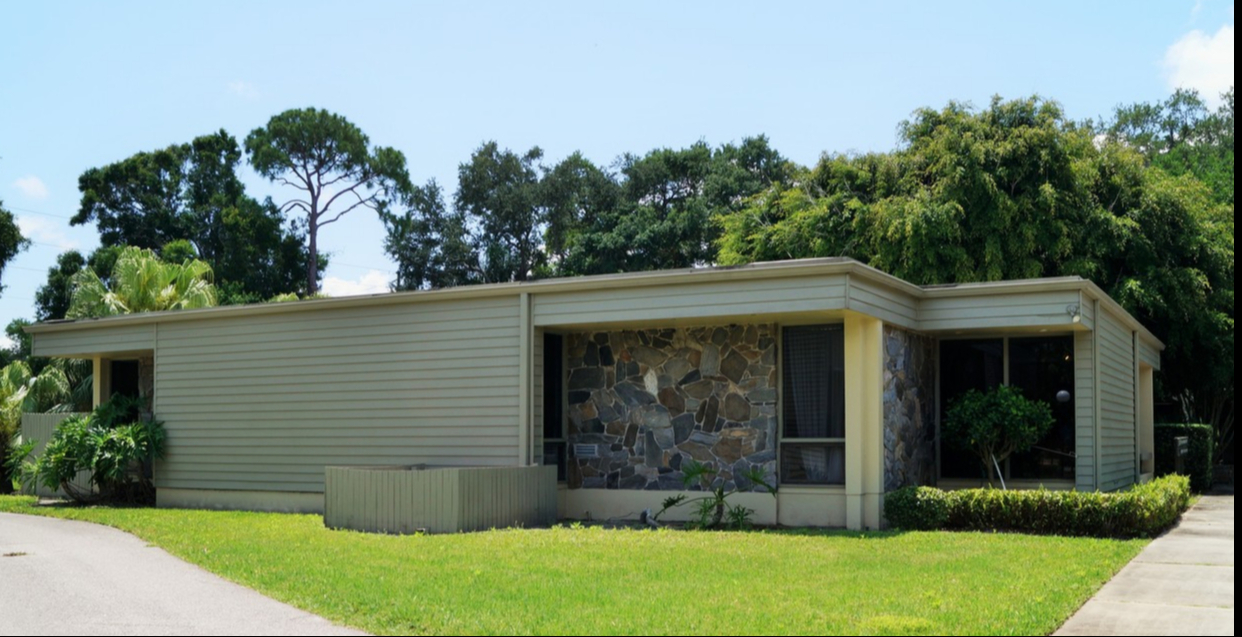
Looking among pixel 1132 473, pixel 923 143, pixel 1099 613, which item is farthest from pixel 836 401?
pixel 923 143

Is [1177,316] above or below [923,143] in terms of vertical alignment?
below

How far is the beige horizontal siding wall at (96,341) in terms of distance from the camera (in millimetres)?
18578

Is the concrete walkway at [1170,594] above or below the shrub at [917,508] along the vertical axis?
below

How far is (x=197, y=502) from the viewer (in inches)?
698

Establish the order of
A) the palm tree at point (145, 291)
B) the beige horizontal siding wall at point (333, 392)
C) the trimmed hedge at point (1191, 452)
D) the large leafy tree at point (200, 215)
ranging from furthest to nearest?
the large leafy tree at point (200, 215) → the palm tree at point (145, 291) → the trimmed hedge at point (1191, 452) → the beige horizontal siding wall at point (333, 392)

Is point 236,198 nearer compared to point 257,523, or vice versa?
point 257,523

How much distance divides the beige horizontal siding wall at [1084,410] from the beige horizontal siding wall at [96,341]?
1389cm

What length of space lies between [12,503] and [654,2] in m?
13.1

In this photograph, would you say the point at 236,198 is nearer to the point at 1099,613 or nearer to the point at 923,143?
the point at 923,143

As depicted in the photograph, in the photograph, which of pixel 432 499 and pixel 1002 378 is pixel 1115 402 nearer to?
pixel 1002 378

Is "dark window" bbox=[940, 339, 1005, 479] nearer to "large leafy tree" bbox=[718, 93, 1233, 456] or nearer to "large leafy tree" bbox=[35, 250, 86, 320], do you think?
"large leafy tree" bbox=[718, 93, 1233, 456]

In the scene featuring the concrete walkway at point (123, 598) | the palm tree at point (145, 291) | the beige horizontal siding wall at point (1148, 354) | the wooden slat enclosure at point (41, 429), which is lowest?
the concrete walkway at point (123, 598)

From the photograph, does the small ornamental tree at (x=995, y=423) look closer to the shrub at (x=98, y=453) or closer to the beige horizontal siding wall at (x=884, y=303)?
the beige horizontal siding wall at (x=884, y=303)

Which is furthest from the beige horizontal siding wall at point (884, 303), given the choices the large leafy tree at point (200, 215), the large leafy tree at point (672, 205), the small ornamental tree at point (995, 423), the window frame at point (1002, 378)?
the large leafy tree at point (200, 215)
